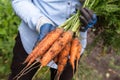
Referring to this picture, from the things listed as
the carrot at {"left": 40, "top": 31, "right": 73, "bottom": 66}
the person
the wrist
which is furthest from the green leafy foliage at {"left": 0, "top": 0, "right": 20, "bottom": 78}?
the carrot at {"left": 40, "top": 31, "right": 73, "bottom": 66}

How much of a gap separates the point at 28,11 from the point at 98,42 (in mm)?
1428

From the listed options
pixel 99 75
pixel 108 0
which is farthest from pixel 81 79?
pixel 108 0

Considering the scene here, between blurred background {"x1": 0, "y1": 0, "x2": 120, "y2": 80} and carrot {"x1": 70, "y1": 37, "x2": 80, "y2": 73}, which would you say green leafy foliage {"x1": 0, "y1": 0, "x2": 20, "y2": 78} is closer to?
blurred background {"x1": 0, "y1": 0, "x2": 120, "y2": 80}

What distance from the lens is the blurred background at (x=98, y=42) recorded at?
6.88 ft

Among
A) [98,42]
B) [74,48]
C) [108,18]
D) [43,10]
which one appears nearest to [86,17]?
[74,48]

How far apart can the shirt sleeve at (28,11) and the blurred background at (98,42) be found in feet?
0.96

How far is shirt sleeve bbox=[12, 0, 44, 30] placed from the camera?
1819 mm

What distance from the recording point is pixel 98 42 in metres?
3.16

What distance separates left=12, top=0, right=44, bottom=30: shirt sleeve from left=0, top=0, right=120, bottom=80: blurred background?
0.96ft

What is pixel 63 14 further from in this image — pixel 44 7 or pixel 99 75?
pixel 99 75

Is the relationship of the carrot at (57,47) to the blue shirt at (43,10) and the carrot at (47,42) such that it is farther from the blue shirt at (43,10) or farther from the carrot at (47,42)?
the blue shirt at (43,10)

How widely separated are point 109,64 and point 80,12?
1.87m

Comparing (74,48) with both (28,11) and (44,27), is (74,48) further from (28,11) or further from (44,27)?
(28,11)

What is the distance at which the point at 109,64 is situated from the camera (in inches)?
→ 138
